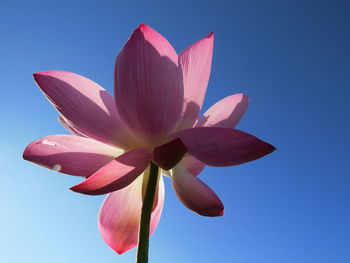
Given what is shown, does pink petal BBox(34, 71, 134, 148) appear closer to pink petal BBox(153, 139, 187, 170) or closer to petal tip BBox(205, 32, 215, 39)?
pink petal BBox(153, 139, 187, 170)

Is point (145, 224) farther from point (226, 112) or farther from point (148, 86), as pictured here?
point (226, 112)

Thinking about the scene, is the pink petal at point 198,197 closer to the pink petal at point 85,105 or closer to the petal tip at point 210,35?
the pink petal at point 85,105

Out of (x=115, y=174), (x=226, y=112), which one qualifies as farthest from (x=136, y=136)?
(x=226, y=112)

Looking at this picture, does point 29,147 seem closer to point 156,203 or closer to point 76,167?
point 76,167

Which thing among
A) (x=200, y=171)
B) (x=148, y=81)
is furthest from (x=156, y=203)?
(x=148, y=81)

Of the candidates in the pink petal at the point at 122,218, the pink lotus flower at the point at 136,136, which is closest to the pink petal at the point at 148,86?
the pink lotus flower at the point at 136,136
